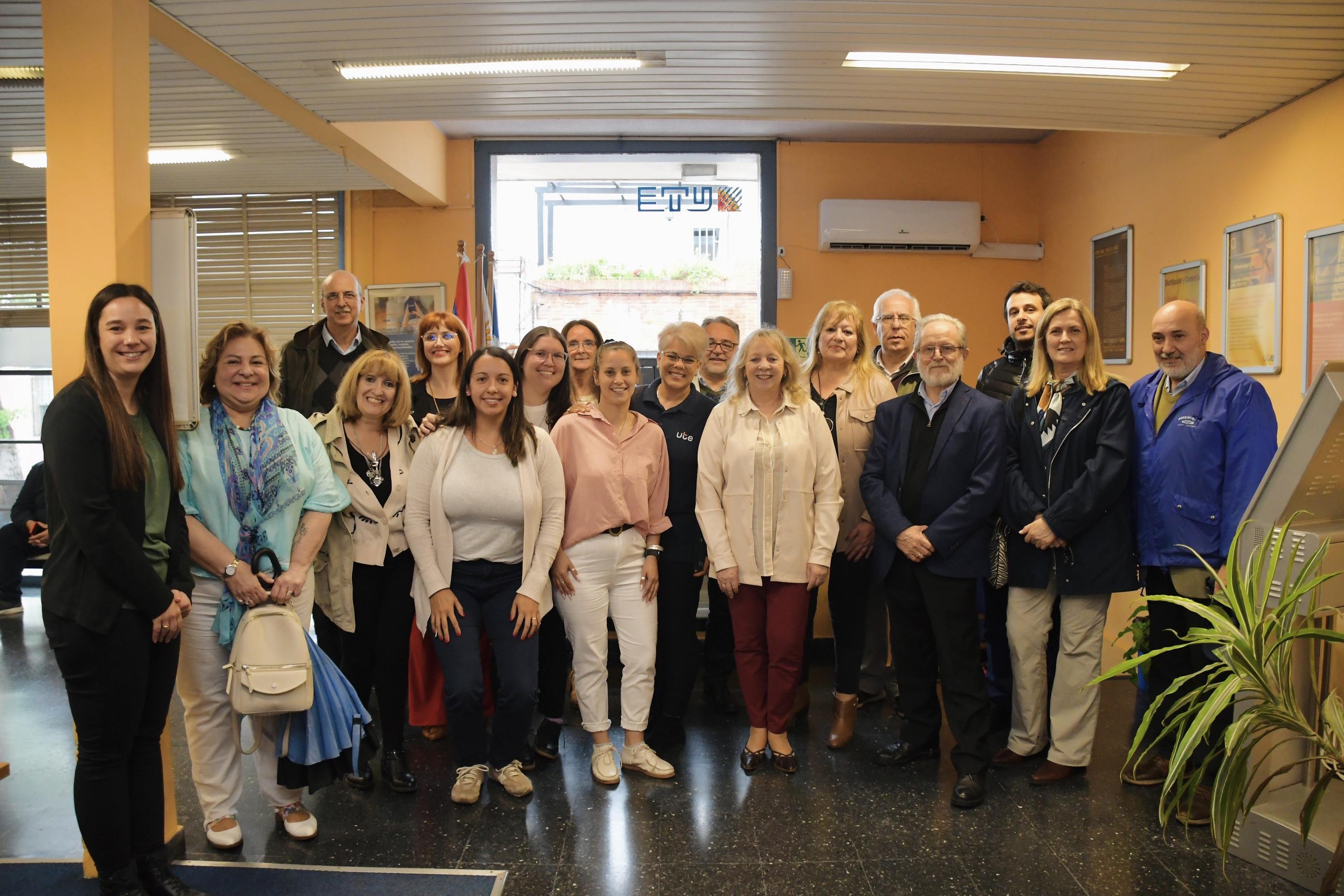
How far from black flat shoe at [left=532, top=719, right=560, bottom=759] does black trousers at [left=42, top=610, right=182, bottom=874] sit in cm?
137

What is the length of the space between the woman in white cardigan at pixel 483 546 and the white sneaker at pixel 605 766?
10.0 inches

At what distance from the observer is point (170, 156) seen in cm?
589

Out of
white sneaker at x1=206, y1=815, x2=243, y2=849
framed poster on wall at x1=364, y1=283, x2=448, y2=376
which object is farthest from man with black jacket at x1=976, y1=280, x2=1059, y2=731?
framed poster on wall at x1=364, y1=283, x2=448, y2=376

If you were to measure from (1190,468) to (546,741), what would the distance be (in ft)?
8.32

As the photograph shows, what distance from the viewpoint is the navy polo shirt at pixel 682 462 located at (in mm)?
3420

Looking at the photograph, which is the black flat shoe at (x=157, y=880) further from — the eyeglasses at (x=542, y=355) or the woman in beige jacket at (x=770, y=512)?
the eyeglasses at (x=542, y=355)

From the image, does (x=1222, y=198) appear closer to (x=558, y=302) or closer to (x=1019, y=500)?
(x=1019, y=500)

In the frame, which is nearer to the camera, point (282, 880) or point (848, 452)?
point (282, 880)

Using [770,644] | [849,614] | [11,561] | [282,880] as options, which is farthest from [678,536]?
[11,561]

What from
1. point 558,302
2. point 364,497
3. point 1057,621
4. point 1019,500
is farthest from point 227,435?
point 558,302

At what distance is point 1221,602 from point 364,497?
2593 millimetres

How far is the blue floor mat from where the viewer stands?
2.57 meters

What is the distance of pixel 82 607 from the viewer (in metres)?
2.22

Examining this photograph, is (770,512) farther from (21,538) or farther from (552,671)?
(21,538)
